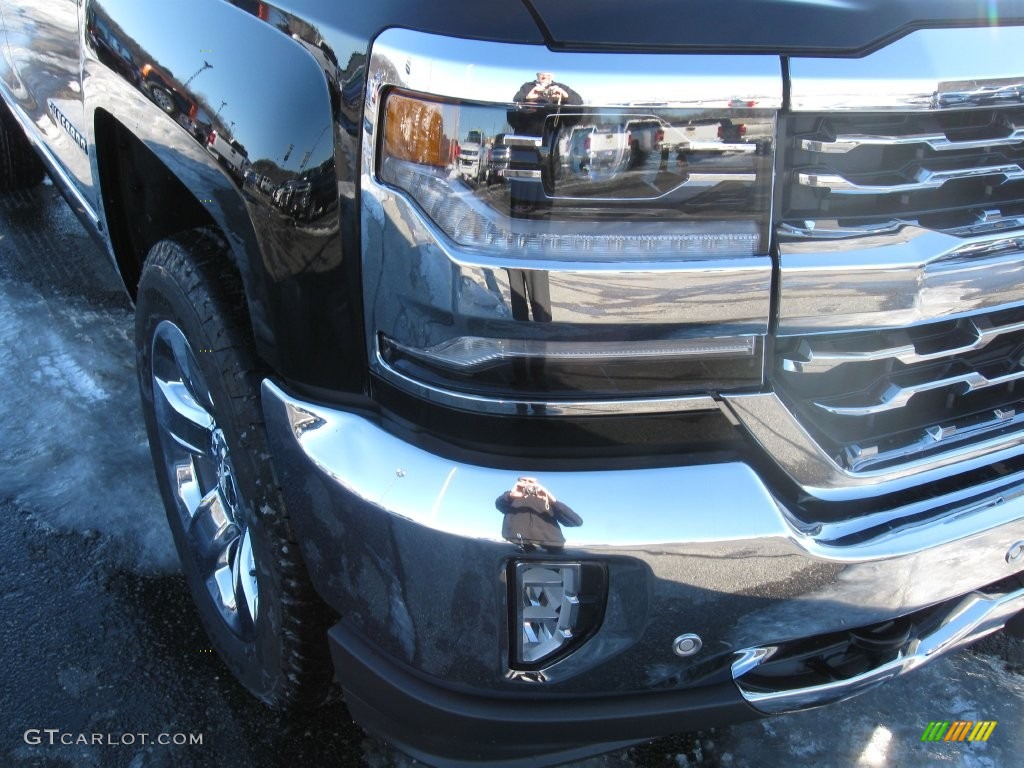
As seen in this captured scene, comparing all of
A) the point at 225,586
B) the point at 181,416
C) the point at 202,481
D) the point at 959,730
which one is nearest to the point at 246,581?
the point at 225,586

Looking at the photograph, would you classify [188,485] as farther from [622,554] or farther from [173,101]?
[622,554]

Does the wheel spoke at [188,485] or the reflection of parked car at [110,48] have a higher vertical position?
the reflection of parked car at [110,48]

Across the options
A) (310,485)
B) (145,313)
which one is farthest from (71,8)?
(310,485)

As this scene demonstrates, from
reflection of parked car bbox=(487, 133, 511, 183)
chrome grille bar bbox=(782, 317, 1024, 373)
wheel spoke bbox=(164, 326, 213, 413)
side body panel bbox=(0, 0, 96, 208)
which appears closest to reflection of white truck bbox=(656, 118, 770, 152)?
reflection of parked car bbox=(487, 133, 511, 183)

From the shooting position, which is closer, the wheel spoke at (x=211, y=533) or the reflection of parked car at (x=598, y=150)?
the reflection of parked car at (x=598, y=150)

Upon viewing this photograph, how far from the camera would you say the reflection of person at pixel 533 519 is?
1.32 meters

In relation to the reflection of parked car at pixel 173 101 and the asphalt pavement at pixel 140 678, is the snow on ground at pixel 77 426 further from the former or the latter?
the reflection of parked car at pixel 173 101

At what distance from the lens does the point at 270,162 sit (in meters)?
1.49

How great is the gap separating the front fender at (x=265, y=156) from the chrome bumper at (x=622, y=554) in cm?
13

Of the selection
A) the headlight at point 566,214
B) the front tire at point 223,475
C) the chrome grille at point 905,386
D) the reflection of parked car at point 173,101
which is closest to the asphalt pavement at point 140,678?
the front tire at point 223,475

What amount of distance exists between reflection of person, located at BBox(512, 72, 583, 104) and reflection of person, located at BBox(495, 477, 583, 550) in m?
0.55

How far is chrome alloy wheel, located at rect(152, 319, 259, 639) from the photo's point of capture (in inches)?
79.1

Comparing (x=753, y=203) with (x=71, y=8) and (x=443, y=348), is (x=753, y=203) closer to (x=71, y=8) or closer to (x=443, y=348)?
(x=443, y=348)

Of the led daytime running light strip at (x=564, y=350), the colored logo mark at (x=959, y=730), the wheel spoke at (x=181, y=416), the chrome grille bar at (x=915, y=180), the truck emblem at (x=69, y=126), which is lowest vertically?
the colored logo mark at (x=959, y=730)
